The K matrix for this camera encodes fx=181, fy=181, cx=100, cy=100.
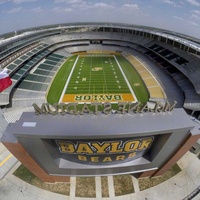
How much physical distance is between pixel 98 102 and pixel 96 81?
98.8 feet

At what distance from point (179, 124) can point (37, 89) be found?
3359 centimetres

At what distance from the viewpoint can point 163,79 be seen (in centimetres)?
4531

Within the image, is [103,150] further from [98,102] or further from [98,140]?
[98,102]

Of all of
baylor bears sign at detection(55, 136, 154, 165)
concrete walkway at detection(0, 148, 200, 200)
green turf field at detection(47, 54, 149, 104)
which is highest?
baylor bears sign at detection(55, 136, 154, 165)

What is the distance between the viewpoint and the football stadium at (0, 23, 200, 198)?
1462 centimetres

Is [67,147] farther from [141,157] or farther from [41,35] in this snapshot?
[41,35]

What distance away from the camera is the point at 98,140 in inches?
571

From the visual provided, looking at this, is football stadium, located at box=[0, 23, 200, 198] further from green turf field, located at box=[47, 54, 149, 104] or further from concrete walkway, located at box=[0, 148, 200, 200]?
concrete walkway, located at box=[0, 148, 200, 200]

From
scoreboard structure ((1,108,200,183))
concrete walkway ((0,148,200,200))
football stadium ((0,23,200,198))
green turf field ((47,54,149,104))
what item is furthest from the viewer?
green turf field ((47,54,149,104))

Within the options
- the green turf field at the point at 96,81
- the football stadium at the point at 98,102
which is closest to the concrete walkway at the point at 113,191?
the football stadium at the point at 98,102

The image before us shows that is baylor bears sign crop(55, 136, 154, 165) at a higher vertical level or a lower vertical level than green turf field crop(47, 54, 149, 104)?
higher

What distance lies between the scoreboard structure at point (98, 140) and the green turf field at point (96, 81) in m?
20.9

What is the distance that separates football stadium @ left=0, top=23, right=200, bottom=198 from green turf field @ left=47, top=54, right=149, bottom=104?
8.5 inches

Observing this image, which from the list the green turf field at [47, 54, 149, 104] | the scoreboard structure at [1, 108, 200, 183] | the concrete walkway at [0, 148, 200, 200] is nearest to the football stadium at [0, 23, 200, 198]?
the scoreboard structure at [1, 108, 200, 183]
